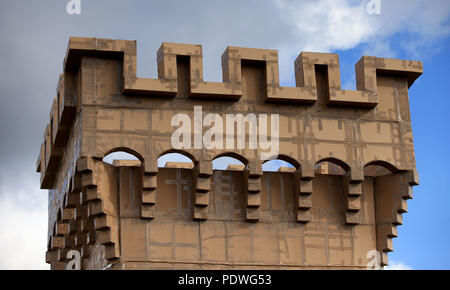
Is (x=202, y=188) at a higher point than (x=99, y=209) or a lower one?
higher

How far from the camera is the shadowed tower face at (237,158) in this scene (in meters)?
18.0

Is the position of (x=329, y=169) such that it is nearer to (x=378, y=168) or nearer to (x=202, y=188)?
(x=378, y=168)

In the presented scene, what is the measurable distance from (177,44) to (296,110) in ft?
8.72

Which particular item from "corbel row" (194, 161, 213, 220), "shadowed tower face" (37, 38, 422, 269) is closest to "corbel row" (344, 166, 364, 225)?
"shadowed tower face" (37, 38, 422, 269)

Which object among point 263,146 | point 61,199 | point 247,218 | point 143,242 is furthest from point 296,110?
point 61,199

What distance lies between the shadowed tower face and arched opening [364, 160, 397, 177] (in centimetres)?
6

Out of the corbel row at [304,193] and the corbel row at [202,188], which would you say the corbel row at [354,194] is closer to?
the corbel row at [304,193]

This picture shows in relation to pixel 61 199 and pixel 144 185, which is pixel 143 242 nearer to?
pixel 144 185

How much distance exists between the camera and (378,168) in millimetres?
20031

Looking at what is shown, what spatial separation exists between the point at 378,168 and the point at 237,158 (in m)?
3.35

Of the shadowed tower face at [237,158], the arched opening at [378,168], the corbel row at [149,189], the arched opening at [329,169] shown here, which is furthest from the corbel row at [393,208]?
the corbel row at [149,189]

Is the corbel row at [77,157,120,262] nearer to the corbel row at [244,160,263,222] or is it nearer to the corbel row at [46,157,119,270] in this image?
the corbel row at [46,157,119,270]

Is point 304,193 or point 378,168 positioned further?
point 378,168

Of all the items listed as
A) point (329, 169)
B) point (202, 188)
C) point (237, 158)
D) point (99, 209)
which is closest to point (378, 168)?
point (329, 169)
